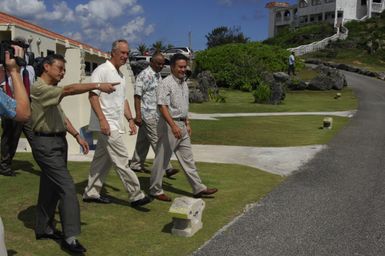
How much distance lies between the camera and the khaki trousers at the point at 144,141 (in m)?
7.62

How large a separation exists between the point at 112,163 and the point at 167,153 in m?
0.85

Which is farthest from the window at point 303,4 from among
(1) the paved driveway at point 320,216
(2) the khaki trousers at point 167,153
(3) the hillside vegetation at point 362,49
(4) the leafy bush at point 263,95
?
(2) the khaki trousers at point 167,153

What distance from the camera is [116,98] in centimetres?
579

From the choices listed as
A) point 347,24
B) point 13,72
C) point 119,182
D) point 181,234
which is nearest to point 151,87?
point 119,182

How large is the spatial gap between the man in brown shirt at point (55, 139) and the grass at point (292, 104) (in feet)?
48.1

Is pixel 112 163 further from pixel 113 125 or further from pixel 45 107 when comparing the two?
pixel 45 107

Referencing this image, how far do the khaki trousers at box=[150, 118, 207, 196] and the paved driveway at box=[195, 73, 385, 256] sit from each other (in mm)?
956

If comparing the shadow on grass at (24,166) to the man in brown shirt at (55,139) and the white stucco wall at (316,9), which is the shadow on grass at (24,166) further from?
the white stucco wall at (316,9)

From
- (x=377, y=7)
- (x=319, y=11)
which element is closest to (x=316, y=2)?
(x=319, y=11)

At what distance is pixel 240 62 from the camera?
3092 cm

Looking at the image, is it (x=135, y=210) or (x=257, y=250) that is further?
(x=135, y=210)

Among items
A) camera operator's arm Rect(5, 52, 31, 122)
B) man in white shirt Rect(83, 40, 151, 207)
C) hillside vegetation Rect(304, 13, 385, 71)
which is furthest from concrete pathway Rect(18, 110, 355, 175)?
hillside vegetation Rect(304, 13, 385, 71)

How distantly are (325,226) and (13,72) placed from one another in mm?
3865

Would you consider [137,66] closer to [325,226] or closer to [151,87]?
[151,87]
